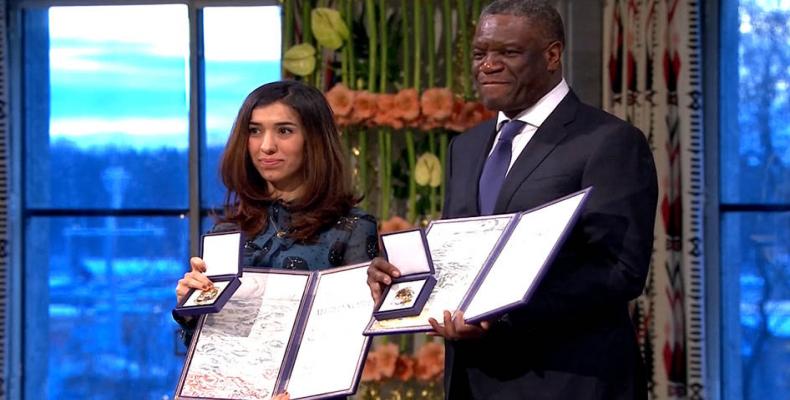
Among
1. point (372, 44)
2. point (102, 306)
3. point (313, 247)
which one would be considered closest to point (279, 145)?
point (313, 247)

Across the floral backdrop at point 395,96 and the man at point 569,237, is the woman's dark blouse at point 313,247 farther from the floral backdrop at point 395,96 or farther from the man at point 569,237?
the floral backdrop at point 395,96

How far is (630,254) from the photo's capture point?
2.04 m

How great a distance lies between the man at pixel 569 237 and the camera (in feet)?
6.65

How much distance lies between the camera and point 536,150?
2.13 meters

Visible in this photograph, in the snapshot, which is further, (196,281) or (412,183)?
(412,183)

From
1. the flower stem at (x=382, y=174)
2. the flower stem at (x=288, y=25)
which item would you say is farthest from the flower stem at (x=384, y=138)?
the flower stem at (x=288, y=25)

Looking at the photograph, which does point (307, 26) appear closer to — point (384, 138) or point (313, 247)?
point (384, 138)

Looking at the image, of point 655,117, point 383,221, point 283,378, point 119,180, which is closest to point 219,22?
point 119,180

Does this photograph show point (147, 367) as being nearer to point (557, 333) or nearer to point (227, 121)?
point (227, 121)

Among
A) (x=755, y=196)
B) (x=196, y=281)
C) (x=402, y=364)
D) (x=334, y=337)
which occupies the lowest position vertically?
(x=402, y=364)

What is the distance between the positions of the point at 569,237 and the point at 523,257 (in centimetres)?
16

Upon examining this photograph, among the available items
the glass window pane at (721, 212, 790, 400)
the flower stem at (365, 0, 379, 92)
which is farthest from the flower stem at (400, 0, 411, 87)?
the glass window pane at (721, 212, 790, 400)

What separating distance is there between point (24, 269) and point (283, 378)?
3.01 metres

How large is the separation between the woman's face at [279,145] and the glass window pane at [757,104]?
253 cm
